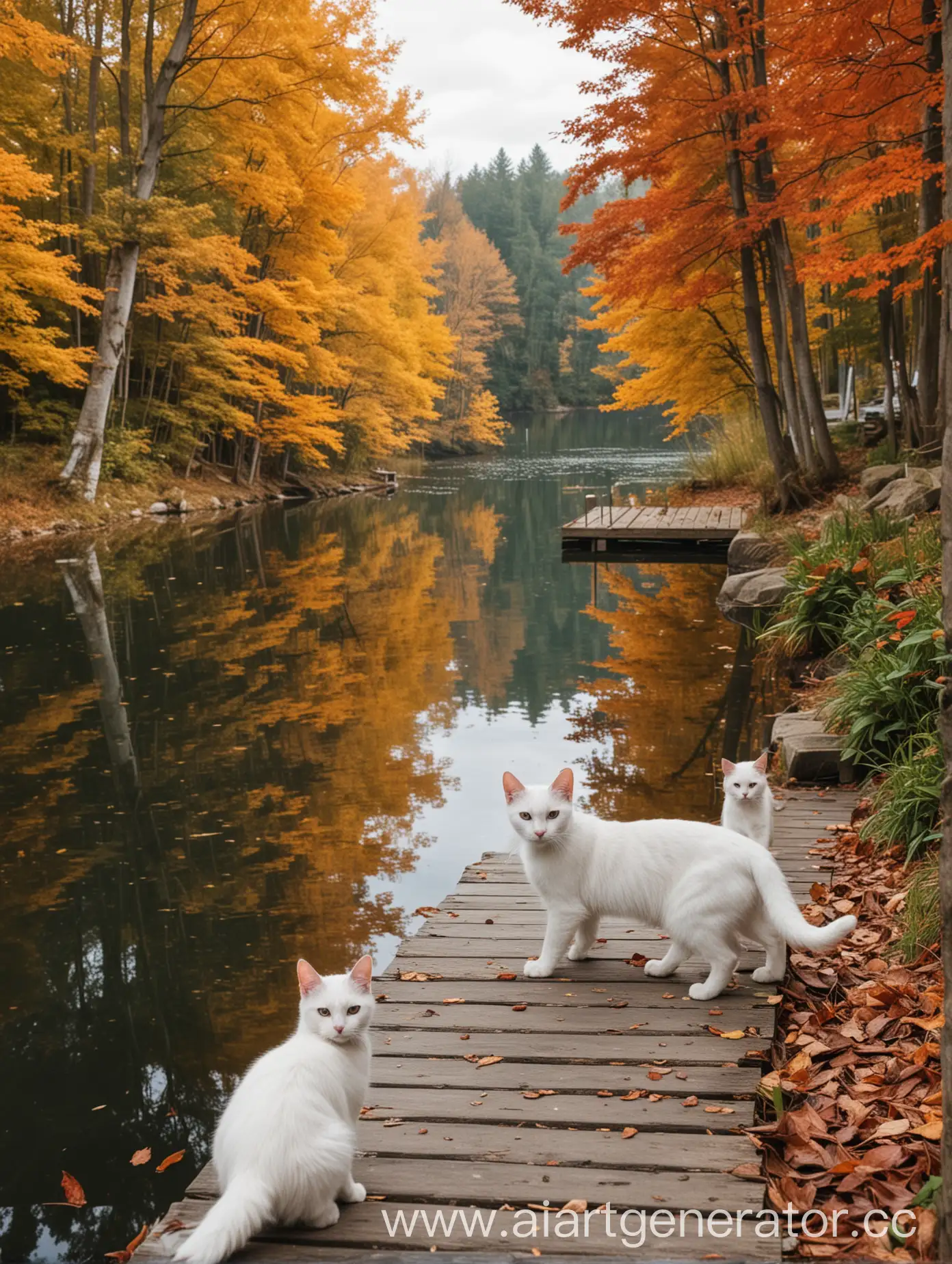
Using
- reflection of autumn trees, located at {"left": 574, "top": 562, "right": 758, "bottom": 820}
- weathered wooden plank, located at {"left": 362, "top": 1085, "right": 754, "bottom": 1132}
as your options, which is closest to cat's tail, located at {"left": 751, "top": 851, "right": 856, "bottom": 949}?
weathered wooden plank, located at {"left": 362, "top": 1085, "right": 754, "bottom": 1132}

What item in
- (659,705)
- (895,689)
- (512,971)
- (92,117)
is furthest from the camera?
(92,117)

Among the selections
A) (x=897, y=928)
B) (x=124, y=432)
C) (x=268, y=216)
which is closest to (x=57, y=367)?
(x=124, y=432)

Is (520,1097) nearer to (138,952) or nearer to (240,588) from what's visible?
(138,952)

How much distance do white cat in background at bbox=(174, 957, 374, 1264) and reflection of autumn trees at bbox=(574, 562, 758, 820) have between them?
427 centimetres

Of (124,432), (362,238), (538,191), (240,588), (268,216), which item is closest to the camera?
(240,588)

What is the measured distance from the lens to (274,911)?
568 centimetres

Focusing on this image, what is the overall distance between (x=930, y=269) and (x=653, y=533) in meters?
6.31

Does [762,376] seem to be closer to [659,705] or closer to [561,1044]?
[659,705]

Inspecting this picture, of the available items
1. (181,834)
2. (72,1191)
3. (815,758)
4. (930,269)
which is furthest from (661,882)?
(930,269)

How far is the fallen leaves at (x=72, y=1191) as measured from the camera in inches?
135

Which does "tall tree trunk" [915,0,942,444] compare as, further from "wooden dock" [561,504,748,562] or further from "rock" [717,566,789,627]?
"wooden dock" [561,504,748,562]

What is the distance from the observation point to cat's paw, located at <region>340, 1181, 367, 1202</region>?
2.46 meters

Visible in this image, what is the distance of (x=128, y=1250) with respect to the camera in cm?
306

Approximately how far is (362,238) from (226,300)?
8619 millimetres
